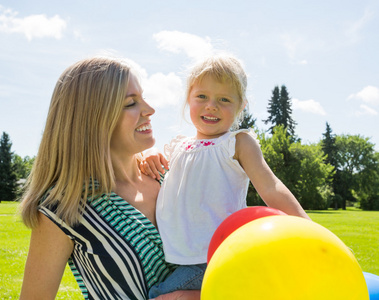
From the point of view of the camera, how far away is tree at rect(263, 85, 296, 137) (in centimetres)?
6225

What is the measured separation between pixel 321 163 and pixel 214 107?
159 ft

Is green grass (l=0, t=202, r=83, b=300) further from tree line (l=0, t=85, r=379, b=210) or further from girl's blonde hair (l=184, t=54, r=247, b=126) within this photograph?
tree line (l=0, t=85, r=379, b=210)

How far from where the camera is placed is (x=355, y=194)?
226ft

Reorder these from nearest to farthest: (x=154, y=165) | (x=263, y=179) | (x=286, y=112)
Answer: (x=263, y=179)
(x=154, y=165)
(x=286, y=112)

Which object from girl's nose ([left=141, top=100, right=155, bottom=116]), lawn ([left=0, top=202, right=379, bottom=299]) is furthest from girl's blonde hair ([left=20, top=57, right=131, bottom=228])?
lawn ([left=0, top=202, right=379, bottom=299])

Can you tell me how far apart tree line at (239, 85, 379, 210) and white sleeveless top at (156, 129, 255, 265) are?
134ft

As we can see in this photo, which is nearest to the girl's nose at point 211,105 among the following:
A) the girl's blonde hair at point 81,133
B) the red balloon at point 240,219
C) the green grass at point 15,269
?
the girl's blonde hair at point 81,133

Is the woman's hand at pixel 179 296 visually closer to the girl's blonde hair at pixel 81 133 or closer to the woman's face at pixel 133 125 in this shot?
the girl's blonde hair at pixel 81 133

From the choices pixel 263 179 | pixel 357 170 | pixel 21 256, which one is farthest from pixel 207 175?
pixel 357 170

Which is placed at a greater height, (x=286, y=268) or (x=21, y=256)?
(x=286, y=268)

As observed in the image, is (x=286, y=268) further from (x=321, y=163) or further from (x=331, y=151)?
(x=331, y=151)

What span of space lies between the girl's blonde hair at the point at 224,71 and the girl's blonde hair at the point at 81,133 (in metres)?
0.54

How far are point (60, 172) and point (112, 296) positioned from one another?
35.8 inches

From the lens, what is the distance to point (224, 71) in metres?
2.65
